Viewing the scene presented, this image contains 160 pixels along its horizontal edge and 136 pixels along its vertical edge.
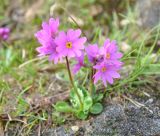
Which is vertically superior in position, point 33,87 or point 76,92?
point 76,92

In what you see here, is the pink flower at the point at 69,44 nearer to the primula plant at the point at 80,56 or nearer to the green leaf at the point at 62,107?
the primula plant at the point at 80,56

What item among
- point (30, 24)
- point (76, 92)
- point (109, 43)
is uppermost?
point (109, 43)

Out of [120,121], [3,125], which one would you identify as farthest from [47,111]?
[120,121]

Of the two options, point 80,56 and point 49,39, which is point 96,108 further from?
point 49,39

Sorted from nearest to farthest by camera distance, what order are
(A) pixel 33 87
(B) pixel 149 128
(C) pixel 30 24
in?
(B) pixel 149 128
(A) pixel 33 87
(C) pixel 30 24

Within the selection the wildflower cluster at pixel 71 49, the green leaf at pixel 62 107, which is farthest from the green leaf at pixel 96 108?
the wildflower cluster at pixel 71 49

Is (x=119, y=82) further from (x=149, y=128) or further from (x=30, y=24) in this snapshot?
(x=30, y=24)

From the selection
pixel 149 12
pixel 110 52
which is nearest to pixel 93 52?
pixel 110 52
